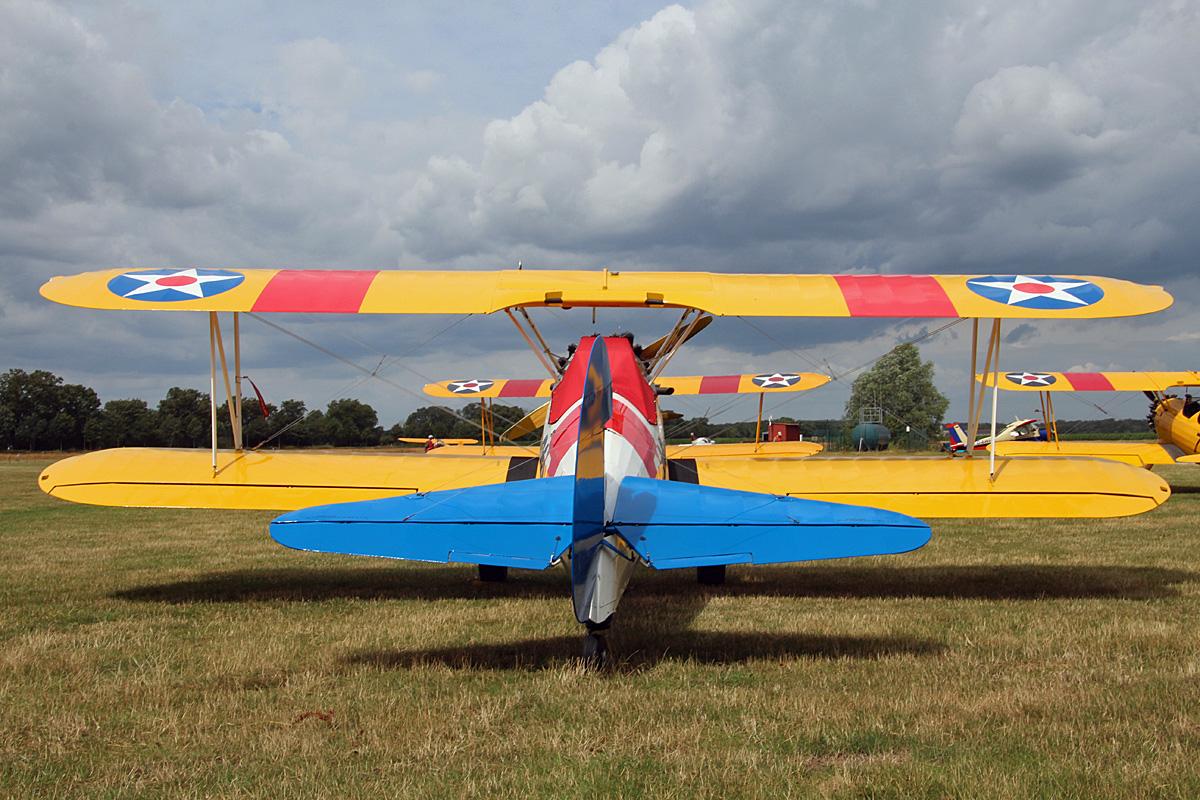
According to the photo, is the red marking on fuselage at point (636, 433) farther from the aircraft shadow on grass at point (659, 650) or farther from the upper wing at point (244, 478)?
the upper wing at point (244, 478)

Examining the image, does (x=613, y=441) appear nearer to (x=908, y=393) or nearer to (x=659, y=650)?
(x=659, y=650)

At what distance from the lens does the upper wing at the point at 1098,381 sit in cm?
1752

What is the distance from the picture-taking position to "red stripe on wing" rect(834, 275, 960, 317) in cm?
599

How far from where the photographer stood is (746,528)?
387cm

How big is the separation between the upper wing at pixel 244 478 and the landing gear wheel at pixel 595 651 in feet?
8.44

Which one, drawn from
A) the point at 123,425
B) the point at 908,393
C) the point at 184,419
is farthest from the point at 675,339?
the point at 123,425

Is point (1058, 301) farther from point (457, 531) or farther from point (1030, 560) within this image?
point (457, 531)

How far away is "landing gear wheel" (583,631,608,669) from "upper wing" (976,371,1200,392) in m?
15.8

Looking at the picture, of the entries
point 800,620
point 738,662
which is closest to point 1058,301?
point 800,620

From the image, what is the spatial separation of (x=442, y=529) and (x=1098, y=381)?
19.1 metres

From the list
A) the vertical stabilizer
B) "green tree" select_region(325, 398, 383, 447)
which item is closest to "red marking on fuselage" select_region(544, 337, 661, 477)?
the vertical stabilizer

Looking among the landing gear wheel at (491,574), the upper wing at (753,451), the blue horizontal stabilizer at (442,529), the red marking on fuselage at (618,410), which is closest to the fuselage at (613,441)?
the red marking on fuselage at (618,410)

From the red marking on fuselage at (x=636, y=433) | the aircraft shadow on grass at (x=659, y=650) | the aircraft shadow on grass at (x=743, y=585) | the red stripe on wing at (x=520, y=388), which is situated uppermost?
the red stripe on wing at (x=520, y=388)

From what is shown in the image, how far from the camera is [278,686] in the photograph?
4.05 meters
